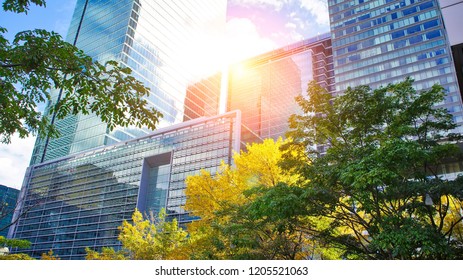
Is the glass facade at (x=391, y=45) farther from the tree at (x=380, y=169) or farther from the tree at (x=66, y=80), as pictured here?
the tree at (x=66, y=80)

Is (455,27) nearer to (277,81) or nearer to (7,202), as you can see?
(7,202)

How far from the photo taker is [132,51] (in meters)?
72.5

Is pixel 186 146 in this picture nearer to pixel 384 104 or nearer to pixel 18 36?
pixel 384 104

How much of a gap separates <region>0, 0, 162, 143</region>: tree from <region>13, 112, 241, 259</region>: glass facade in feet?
144

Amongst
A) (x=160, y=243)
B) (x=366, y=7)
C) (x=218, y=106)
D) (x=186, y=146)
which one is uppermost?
Answer: (x=366, y=7)

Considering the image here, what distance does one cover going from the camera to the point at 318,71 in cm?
10338

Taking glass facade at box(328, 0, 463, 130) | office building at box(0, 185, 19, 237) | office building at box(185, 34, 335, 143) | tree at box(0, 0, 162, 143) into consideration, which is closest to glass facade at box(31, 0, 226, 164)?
office building at box(185, 34, 335, 143)

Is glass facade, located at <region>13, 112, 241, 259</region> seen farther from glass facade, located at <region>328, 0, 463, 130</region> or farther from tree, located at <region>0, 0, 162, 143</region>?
tree, located at <region>0, 0, 162, 143</region>

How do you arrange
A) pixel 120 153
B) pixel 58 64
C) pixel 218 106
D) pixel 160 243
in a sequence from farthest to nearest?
pixel 218 106
pixel 120 153
pixel 160 243
pixel 58 64

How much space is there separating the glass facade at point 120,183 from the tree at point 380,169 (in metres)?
39.1

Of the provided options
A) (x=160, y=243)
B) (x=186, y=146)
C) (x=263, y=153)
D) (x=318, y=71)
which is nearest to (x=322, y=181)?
(x=263, y=153)

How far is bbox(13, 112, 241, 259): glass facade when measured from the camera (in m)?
51.9

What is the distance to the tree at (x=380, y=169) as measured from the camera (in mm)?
6629

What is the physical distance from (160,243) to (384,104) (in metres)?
11.0
